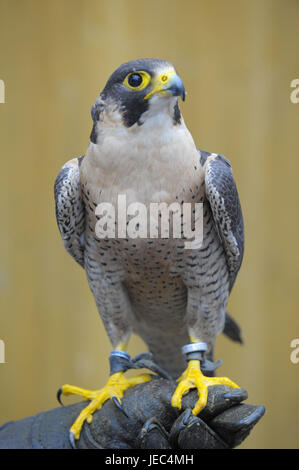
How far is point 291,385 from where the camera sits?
2.11 m

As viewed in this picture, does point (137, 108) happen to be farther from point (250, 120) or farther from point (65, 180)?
point (250, 120)

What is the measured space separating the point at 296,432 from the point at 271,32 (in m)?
1.69

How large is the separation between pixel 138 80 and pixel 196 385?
0.74 metres

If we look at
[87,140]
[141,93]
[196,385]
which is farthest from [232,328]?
[87,140]

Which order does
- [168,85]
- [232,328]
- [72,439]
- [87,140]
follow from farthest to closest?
[87,140] → [232,328] → [72,439] → [168,85]

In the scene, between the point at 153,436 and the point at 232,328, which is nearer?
the point at 153,436

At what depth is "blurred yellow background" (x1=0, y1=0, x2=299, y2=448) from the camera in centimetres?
198

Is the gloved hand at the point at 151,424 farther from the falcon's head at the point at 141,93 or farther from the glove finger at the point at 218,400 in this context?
the falcon's head at the point at 141,93

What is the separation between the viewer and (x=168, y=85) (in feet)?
A: 3.34

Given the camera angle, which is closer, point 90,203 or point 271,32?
point 90,203

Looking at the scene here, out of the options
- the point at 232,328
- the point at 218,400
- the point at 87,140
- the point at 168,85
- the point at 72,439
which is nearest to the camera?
the point at 168,85

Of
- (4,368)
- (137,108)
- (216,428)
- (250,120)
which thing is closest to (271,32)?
(250,120)

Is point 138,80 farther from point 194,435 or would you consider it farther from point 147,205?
point 194,435

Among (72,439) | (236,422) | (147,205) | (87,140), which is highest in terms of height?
(87,140)
